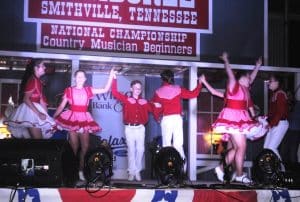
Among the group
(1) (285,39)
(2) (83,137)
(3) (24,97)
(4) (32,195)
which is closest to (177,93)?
(2) (83,137)

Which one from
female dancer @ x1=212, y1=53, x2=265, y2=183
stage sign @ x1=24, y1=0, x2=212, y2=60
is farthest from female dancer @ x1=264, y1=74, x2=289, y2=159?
stage sign @ x1=24, y1=0, x2=212, y2=60

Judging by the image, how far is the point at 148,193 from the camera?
719 centimetres

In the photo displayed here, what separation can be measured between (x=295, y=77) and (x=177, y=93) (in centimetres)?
290

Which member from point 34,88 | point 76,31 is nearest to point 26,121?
point 34,88

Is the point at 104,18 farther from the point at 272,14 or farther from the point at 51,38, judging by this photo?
the point at 272,14

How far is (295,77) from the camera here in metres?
11.0

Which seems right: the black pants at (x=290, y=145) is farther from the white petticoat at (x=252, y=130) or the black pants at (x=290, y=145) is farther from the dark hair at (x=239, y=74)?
the dark hair at (x=239, y=74)

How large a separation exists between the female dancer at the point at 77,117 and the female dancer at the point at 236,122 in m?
2.12

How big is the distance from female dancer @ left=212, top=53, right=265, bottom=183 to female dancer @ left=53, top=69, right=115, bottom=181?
2.12 metres

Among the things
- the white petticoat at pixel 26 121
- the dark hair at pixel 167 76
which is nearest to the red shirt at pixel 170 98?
the dark hair at pixel 167 76

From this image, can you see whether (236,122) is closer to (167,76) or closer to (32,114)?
(167,76)

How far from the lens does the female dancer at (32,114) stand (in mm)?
9336

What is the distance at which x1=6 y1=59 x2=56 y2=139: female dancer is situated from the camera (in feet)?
30.6

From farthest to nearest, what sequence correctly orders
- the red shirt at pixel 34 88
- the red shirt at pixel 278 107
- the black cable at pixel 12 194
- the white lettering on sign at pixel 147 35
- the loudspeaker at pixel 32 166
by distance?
1. the white lettering on sign at pixel 147 35
2. the red shirt at pixel 278 107
3. the red shirt at pixel 34 88
4. the loudspeaker at pixel 32 166
5. the black cable at pixel 12 194
